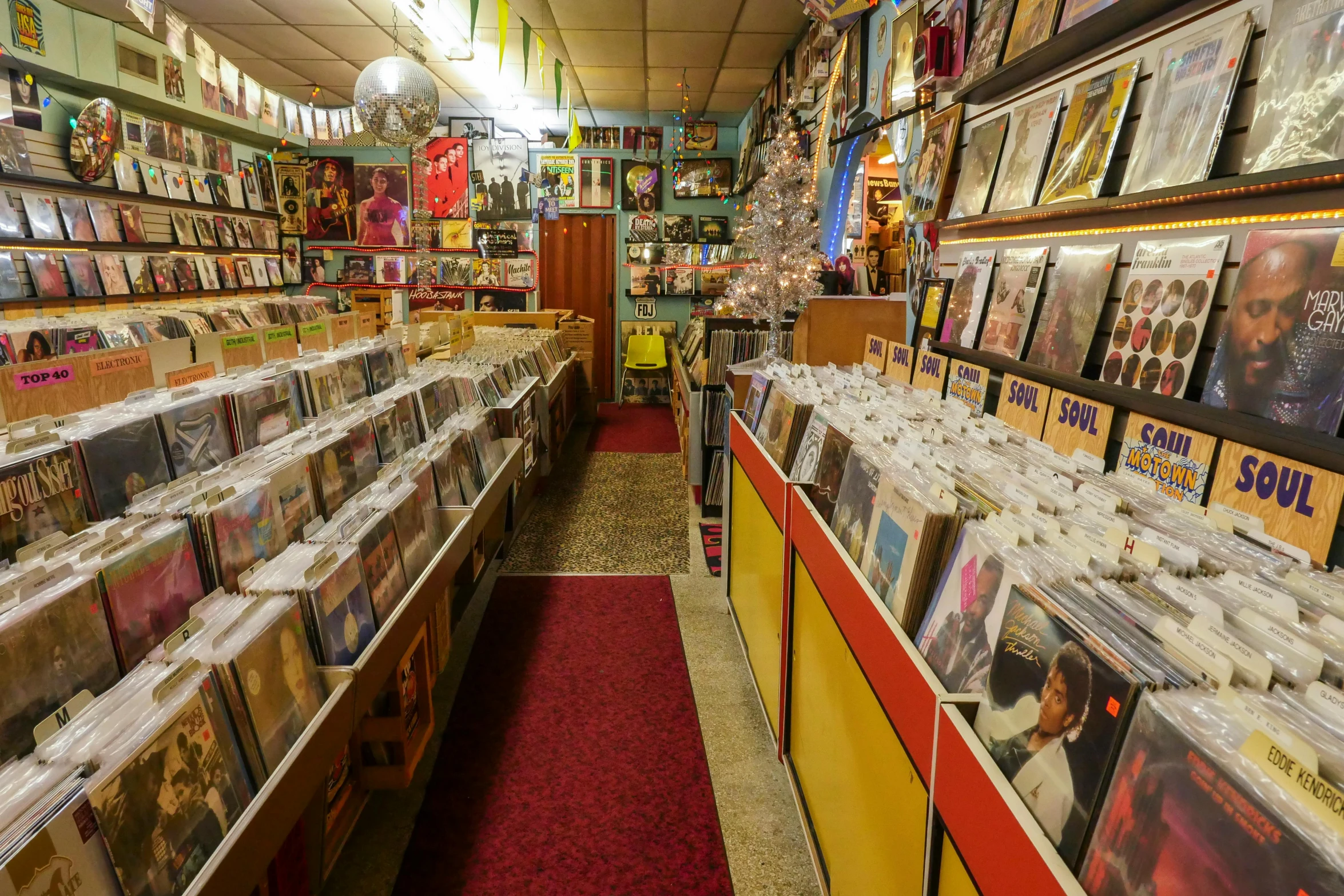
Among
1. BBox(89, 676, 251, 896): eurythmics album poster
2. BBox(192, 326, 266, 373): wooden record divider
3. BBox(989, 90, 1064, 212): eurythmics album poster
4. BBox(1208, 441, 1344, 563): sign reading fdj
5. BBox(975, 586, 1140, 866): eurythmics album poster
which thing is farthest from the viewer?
BBox(192, 326, 266, 373): wooden record divider

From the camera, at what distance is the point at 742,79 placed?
22.2 feet

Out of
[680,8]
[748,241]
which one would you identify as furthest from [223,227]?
[748,241]

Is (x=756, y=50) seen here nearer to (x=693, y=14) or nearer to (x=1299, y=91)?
(x=693, y=14)

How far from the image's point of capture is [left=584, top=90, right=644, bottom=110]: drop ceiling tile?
24.4 feet

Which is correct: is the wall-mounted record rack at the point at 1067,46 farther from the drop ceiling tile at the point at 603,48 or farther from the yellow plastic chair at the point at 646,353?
the yellow plastic chair at the point at 646,353

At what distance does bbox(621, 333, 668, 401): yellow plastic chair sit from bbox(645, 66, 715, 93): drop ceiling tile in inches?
112

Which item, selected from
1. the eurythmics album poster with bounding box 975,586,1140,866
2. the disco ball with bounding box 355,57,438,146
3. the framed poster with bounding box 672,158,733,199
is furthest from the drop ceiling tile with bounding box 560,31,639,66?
the eurythmics album poster with bounding box 975,586,1140,866

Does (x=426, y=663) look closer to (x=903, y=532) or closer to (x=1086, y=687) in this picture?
(x=903, y=532)

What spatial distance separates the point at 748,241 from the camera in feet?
15.8

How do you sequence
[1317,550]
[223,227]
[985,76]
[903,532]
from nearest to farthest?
[1317,550], [903,532], [985,76], [223,227]

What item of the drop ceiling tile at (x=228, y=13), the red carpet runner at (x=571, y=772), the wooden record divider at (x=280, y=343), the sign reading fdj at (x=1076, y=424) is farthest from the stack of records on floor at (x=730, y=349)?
the drop ceiling tile at (x=228, y=13)

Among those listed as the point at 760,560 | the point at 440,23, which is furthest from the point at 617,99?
the point at 760,560

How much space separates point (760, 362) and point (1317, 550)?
299 cm

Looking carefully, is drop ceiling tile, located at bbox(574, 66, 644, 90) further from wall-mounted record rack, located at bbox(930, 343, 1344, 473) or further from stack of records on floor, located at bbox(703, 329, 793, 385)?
wall-mounted record rack, located at bbox(930, 343, 1344, 473)
